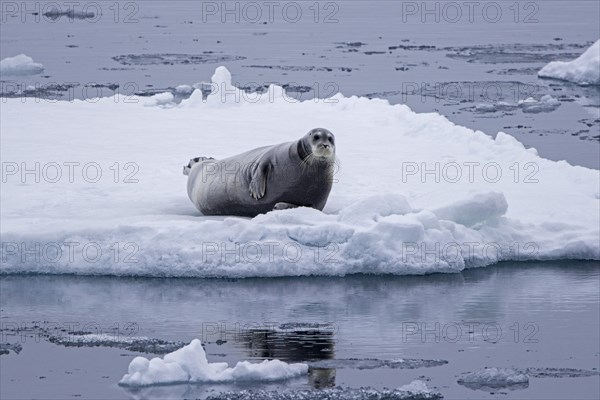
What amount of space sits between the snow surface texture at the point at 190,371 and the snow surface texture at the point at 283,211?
233 cm

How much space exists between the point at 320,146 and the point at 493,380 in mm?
3545

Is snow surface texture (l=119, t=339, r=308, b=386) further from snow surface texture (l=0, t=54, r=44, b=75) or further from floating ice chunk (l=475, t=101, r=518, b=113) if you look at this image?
snow surface texture (l=0, t=54, r=44, b=75)

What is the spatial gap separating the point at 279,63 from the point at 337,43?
4073 millimetres

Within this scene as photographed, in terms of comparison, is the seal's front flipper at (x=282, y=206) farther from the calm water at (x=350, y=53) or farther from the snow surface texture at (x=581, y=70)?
the snow surface texture at (x=581, y=70)

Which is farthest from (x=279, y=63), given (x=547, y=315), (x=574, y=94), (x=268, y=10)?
(x=547, y=315)

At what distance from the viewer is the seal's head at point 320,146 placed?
423 inches

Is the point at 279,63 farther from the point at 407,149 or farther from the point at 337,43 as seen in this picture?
the point at 407,149

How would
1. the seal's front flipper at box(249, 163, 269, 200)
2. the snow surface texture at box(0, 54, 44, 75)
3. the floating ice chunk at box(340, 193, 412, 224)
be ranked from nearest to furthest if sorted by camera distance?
the floating ice chunk at box(340, 193, 412, 224) → the seal's front flipper at box(249, 163, 269, 200) → the snow surface texture at box(0, 54, 44, 75)

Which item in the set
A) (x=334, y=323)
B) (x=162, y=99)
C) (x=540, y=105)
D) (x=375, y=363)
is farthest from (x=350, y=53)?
(x=375, y=363)

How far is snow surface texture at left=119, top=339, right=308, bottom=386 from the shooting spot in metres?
7.47

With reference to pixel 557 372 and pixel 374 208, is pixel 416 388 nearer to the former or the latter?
pixel 557 372

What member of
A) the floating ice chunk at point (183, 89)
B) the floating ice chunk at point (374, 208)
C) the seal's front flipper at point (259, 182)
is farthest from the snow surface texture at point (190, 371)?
the floating ice chunk at point (183, 89)

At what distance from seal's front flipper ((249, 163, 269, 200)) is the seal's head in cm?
40

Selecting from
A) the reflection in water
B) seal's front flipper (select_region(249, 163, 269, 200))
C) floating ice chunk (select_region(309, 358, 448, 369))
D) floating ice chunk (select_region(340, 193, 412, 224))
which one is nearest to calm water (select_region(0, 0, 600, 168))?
floating ice chunk (select_region(340, 193, 412, 224))
